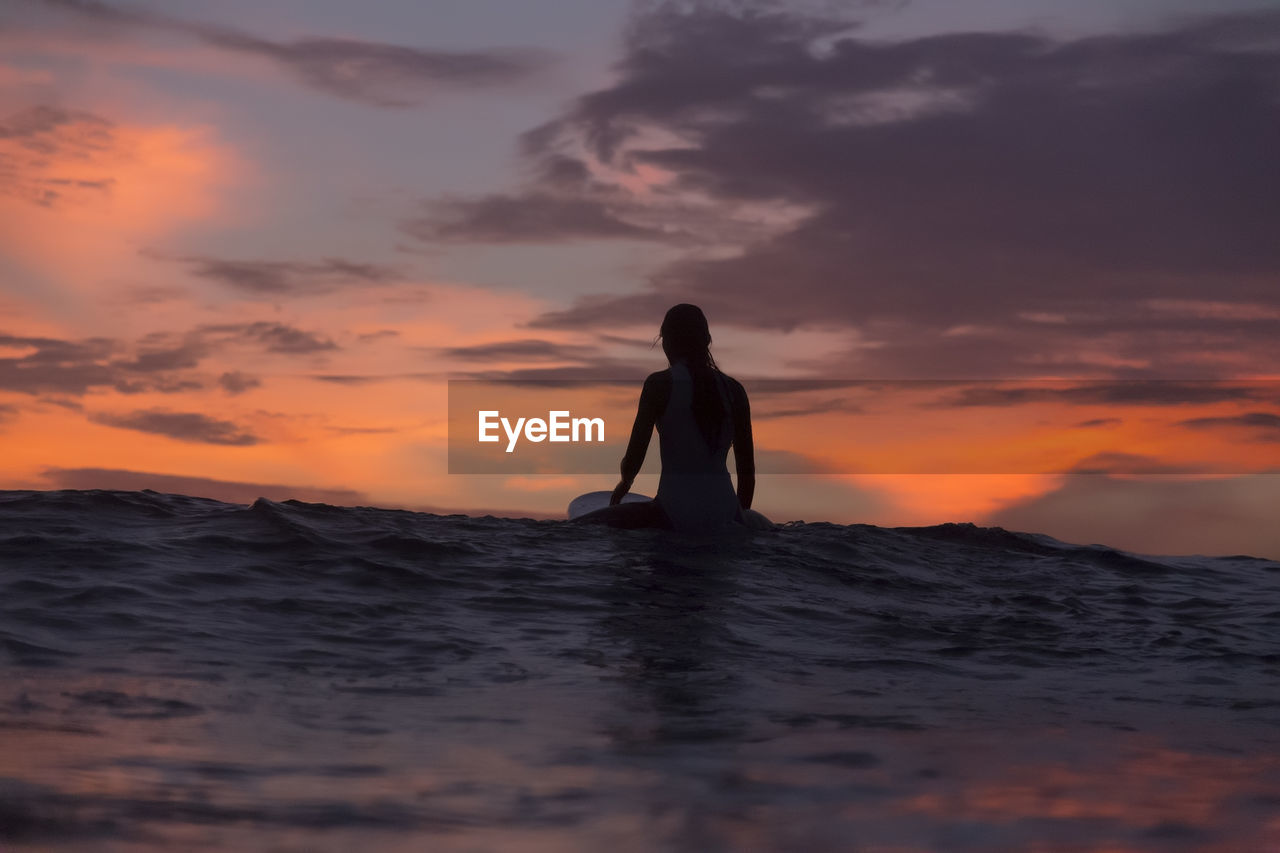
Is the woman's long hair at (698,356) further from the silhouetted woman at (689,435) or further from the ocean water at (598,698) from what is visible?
the ocean water at (598,698)

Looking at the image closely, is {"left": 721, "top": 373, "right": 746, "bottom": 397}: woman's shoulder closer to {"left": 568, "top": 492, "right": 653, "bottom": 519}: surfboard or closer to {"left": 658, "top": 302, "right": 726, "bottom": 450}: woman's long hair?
{"left": 658, "top": 302, "right": 726, "bottom": 450}: woman's long hair

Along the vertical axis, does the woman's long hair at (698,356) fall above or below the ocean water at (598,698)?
above

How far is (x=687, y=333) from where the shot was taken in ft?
28.2

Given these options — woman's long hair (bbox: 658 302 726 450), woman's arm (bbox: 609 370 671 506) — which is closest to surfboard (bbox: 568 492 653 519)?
woman's arm (bbox: 609 370 671 506)

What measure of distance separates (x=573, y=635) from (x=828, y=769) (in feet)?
8.93

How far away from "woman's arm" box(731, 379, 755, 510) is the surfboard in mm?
1678

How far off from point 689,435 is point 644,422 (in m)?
0.37

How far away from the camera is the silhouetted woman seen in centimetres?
855

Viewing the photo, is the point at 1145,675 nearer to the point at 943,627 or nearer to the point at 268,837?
the point at 943,627

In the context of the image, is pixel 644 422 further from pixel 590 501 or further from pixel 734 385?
pixel 590 501

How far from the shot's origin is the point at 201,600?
270 inches

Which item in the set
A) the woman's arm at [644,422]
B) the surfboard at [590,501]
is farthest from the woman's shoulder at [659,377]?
the surfboard at [590,501]

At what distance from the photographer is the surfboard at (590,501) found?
11070 millimetres

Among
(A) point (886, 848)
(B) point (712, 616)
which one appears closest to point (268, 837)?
(A) point (886, 848)
